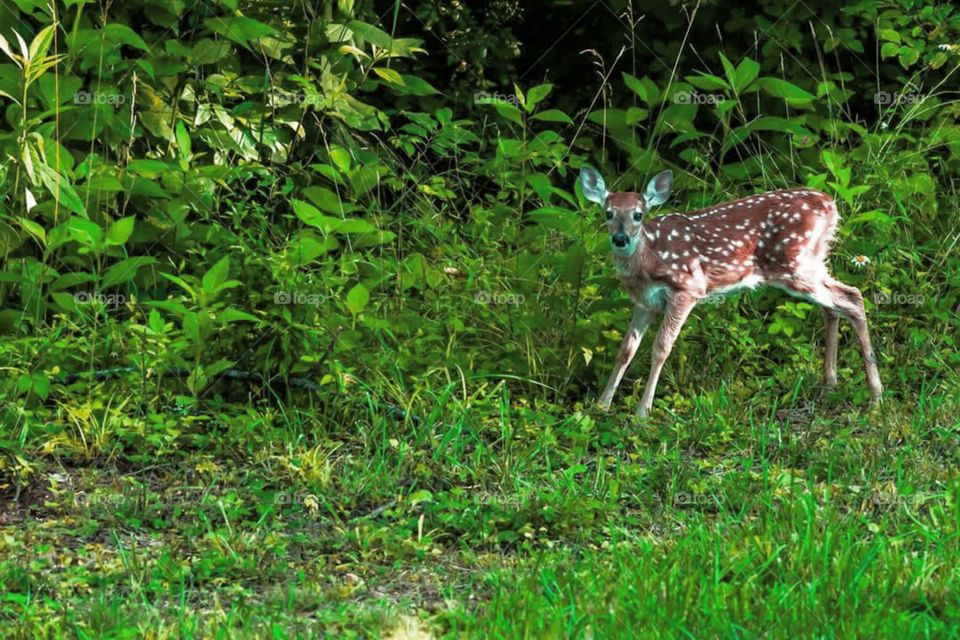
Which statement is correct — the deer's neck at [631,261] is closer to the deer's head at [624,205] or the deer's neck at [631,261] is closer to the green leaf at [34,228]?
the deer's head at [624,205]

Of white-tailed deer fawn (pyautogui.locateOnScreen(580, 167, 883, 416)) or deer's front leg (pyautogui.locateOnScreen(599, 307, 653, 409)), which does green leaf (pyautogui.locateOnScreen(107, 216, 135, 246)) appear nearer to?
white-tailed deer fawn (pyautogui.locateOnScreen(580, 167, 883, 416))

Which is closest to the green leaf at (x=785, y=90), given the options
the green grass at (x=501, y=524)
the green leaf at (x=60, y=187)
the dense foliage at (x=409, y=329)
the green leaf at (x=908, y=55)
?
the dense foliage at (x=409, y=329)

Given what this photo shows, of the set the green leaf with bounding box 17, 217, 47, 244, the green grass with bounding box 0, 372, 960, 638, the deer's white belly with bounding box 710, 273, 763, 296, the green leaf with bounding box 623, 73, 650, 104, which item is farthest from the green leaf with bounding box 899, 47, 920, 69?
the green leaf with bounding box 17, 217, 47, 244

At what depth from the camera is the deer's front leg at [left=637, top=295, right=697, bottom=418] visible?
21.6 feet

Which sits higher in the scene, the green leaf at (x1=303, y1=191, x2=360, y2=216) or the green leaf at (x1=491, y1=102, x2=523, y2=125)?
the green leaf at (x1=491, y1=102, x2=523, y2=125)

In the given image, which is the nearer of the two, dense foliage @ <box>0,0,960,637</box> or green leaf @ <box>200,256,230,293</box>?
dense foliage @ <box>0,0,960,637</box>

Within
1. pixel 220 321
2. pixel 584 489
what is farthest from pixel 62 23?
pixel 584 489

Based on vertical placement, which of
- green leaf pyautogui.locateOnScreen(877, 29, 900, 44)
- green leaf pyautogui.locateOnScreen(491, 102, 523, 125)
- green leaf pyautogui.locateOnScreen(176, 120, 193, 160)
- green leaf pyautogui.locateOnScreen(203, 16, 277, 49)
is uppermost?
green leaf pyautogui.locateOnScreen(877, 29, 900, 44)

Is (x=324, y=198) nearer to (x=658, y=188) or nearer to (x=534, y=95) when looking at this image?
(x=534, y=95)

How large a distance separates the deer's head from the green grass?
73cm

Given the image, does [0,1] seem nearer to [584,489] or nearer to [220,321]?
[220,321]

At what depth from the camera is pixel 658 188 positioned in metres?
6.86

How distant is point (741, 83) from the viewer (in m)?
7.54

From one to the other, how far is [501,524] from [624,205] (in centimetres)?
179
